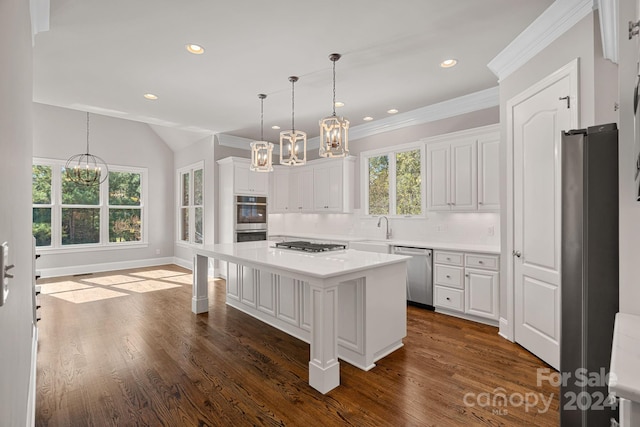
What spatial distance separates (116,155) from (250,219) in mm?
3638

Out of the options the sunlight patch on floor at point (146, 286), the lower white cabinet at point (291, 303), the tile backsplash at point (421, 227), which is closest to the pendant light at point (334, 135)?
the lower white cabinet at point (291, 303)

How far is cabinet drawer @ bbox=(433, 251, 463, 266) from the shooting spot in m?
3.79

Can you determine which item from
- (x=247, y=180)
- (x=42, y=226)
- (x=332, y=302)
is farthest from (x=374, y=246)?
(x=42, y=226)

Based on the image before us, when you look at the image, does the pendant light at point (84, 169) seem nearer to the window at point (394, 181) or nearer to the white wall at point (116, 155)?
the white wall at point (116, 155)

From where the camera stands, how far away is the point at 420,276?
13.7ft

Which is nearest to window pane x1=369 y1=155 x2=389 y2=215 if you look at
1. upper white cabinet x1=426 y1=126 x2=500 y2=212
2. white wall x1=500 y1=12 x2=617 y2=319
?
upper white cabinet x1=426 y1=126 x2=500 y2=212

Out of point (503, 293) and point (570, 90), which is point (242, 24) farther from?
point (503, 293)

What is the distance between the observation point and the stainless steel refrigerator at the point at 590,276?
127cm

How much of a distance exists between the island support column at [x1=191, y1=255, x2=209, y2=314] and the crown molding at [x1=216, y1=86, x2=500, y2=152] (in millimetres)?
3100

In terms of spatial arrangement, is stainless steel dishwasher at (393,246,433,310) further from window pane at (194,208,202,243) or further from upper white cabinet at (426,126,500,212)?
window pane at (194,208,202,243)

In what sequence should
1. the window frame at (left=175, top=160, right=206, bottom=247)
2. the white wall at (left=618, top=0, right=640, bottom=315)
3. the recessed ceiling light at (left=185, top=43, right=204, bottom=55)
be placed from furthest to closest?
the window frame at (left=175, top=160, right=206, bottom=247), the recessed ceiling light at (left=185, top=43, right=204, bottom=55), the white wall at (left=618, top=0, right=640, bottom=315)

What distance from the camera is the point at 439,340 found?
3.15m

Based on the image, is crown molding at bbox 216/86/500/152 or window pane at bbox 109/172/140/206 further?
window pane at bbox 109/172/140/206

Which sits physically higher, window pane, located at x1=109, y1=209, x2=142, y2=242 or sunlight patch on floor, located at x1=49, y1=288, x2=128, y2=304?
window pane, located at x1=109, y1=209, x2=142, y2=242
